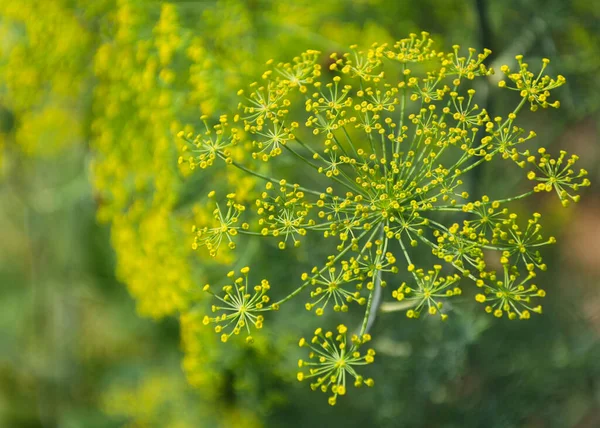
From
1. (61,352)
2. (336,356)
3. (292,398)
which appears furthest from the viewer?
(61,352)

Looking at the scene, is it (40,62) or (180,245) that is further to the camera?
(40,62)

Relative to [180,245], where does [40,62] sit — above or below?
above

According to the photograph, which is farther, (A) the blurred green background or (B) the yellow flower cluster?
(B) the yellow flower cluster

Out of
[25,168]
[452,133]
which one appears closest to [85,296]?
[25,168]

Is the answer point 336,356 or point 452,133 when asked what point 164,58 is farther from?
point 336,356

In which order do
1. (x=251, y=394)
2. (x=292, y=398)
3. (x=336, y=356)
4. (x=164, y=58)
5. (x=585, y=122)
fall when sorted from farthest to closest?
(x=585, y=122)
(x=292, y=398)
(x=251, y=394)
(x=164, y=58)
(x=336, y=356)

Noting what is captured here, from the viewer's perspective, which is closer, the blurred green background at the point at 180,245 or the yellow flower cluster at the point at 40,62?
the blurred green background at the point at 180,245

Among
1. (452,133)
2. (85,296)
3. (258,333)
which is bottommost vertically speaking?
(85,296)

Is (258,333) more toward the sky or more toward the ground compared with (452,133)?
more toward the ground
